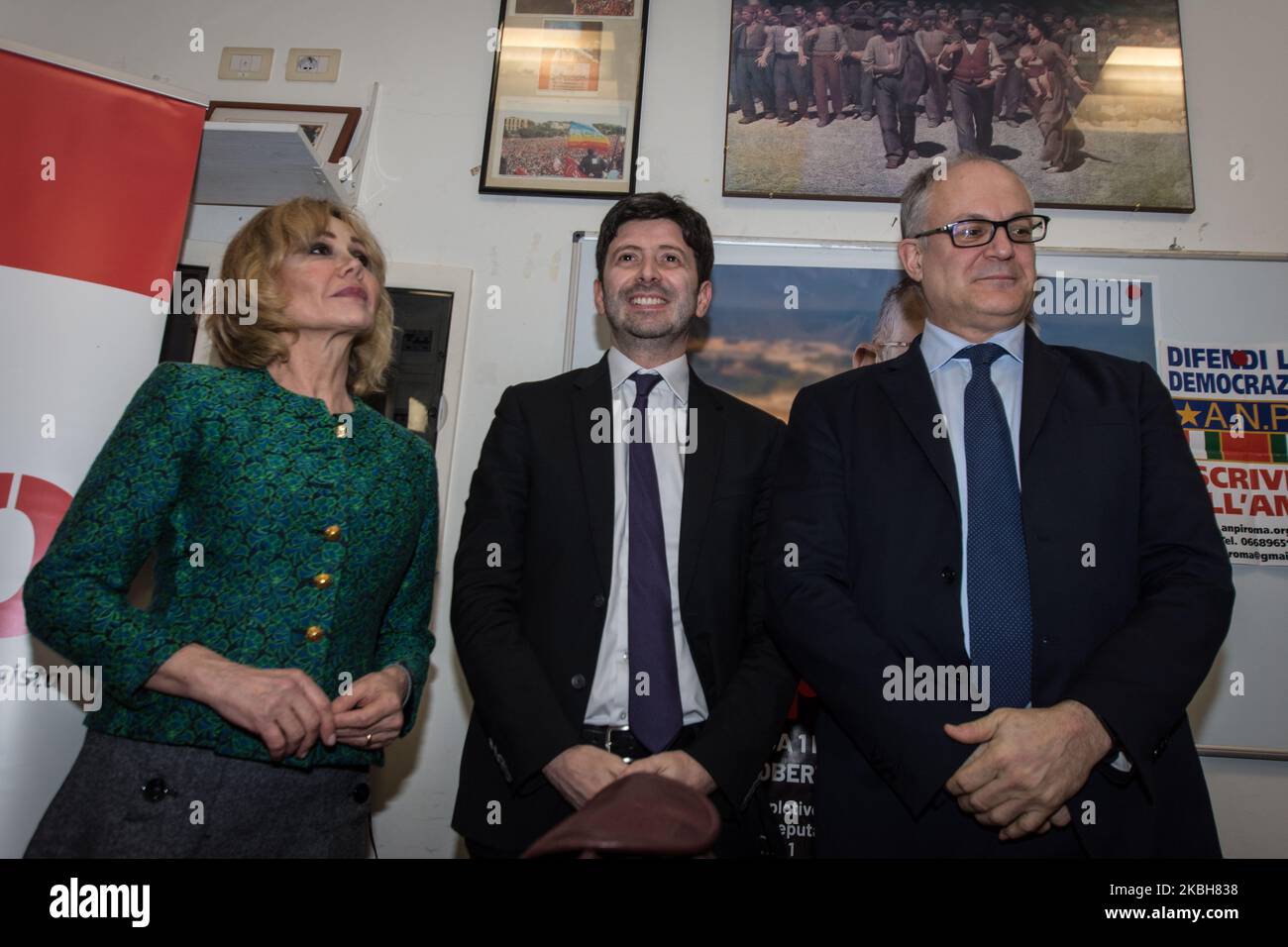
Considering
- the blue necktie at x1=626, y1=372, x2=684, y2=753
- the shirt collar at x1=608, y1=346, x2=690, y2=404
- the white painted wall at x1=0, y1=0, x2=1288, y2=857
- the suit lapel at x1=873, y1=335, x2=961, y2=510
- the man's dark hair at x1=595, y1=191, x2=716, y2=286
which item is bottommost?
the blue necktie at x1=626, y1=372, x2=684, y2=753

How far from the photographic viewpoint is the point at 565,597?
1938 millimetres

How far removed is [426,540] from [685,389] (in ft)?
2.48

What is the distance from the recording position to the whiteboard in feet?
9.26

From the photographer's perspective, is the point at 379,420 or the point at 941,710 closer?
the point at 941,710

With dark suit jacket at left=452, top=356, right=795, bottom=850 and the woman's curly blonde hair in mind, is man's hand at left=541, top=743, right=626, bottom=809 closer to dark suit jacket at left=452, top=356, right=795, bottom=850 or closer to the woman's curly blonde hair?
dark suit jacket at left=452, top=356, right=795, bottom=850

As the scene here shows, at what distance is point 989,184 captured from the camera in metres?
1.98

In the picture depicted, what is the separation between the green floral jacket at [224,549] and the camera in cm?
157

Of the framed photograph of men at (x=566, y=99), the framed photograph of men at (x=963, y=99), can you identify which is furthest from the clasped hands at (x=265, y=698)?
the framed photograph of men at (x=963, y=99)

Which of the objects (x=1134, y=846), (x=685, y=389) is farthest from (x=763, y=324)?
(x=1134, y=846)

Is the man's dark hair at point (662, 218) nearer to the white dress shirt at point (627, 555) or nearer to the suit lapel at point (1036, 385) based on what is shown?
the white dress shirt at point (627, 555)

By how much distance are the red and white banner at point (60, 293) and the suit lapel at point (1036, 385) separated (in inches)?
89.1

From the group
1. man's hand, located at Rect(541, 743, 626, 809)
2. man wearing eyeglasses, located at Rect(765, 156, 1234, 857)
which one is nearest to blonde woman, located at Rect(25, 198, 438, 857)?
man's hand, located at Rect(541, 743, 626, 809)

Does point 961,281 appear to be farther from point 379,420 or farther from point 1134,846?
point 379,420

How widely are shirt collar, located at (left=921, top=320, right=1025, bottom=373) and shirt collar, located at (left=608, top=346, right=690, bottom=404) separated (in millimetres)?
598
